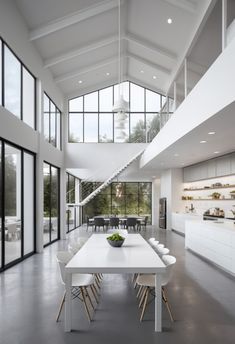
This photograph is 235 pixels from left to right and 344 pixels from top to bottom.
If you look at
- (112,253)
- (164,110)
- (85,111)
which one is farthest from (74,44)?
(112,253)

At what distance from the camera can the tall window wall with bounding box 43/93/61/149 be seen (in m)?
10.6

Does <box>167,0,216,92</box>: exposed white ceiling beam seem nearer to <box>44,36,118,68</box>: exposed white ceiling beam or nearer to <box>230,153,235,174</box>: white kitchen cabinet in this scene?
<box>44,36,118,68</box>: exposed white ceiling beam

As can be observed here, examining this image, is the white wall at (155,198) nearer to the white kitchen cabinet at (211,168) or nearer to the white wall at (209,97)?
the white kitchen cabinet at (211,168)

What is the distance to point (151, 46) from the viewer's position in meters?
10.3

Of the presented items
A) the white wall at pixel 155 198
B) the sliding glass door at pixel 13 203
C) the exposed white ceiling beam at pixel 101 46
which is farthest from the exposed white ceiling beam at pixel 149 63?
the white wall at pixel 155 198

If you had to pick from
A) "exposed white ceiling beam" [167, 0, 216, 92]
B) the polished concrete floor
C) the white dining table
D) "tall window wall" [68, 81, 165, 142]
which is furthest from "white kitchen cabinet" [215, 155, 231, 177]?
the white dining table

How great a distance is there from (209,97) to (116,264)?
2993mm

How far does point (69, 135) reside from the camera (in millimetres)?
14320

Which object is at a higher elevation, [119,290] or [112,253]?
[112,253]

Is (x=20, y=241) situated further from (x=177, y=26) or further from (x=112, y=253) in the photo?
(x=177, y=26)

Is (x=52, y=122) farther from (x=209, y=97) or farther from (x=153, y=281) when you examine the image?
(x=153, y=281)

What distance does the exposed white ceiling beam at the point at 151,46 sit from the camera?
1020 centimetres

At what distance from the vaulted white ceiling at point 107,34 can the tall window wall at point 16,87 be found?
1090mm

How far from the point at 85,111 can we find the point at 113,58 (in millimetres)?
3300
